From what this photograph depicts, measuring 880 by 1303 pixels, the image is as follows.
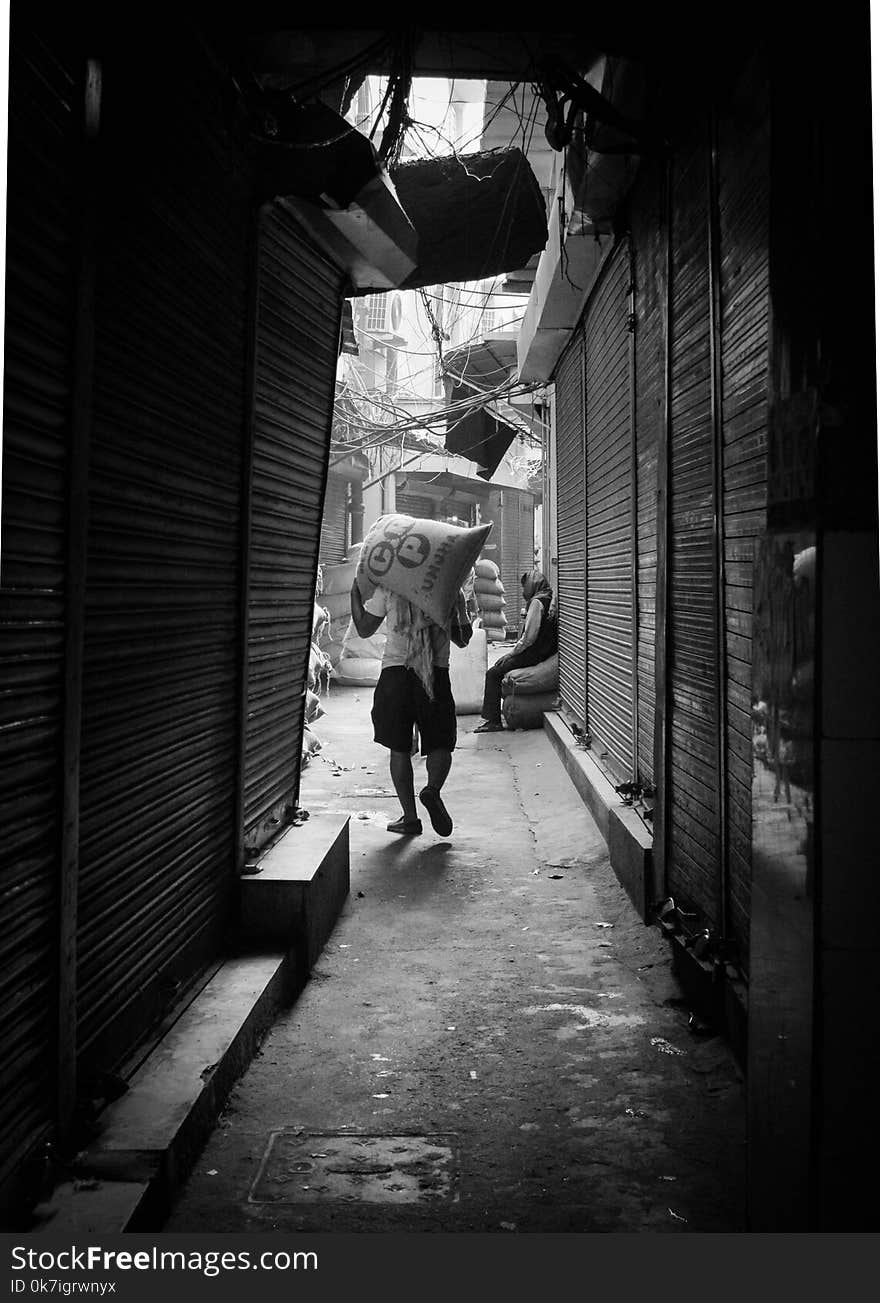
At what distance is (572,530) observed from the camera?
985 cm

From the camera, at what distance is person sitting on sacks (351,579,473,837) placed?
22.8ft

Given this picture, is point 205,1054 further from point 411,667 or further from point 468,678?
point 468,678

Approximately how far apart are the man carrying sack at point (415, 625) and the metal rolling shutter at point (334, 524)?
13719mm

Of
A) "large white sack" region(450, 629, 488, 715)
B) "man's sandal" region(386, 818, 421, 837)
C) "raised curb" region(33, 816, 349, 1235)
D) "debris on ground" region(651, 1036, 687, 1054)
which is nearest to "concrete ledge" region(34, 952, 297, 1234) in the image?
"raised curb" region(33, 816, 349, 1235)

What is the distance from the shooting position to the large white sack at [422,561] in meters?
6.86

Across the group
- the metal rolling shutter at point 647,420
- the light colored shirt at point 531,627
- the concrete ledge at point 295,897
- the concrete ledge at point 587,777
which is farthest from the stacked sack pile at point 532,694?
the concrete ledge at point 295,897

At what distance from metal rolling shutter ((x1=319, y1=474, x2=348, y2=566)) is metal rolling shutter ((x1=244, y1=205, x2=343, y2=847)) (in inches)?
598

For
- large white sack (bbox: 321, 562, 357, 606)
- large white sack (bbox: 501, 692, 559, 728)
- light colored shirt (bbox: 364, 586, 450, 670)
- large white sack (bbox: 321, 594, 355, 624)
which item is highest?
large white sack (bbox: 321, 562, 357, 606)

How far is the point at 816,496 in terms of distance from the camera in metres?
2.02

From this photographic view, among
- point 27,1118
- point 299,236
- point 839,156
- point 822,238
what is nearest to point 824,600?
point 822,238

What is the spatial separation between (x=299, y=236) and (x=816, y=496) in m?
3.52

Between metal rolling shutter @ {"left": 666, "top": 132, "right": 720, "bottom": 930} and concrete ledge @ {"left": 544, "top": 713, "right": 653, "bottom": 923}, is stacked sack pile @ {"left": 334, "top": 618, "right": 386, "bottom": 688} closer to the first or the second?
concrete ledge @ {"left": 544, "top": 713, "right": 653, "bottom": 923}

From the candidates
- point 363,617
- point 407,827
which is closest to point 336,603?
point 363,617

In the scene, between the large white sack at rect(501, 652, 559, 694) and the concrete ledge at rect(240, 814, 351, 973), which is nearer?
the concrete ledge at rect(240, 814, 351, 973)
